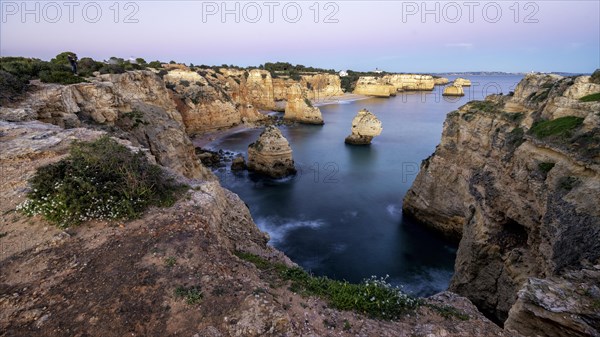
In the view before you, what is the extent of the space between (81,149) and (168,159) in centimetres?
968

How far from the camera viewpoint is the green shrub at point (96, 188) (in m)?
7.09

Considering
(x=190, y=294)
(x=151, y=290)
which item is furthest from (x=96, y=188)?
(x=190, y=294)

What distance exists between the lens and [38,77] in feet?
56.5

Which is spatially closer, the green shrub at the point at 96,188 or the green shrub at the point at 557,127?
the green shrub at the point at 96,188

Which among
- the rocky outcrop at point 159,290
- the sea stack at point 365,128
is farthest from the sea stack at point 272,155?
the rocky outcrop at point 159,290

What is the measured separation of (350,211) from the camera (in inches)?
1027

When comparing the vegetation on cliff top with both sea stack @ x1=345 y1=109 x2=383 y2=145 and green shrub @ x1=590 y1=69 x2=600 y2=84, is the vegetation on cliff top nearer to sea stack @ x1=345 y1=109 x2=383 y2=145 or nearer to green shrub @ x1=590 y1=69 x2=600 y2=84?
green shrub @ x1=590 y1=69 x2=600 y2=84

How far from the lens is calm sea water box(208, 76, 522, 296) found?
19.2m

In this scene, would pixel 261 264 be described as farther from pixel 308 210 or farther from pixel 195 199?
pixel 308 210

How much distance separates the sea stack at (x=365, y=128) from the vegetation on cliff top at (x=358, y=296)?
1619 inches

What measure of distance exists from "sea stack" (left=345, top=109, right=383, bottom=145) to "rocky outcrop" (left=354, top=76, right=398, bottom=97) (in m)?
67.8

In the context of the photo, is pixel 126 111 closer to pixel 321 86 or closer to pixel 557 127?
pixel 557 127

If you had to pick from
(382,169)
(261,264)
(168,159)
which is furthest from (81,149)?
(382,169)

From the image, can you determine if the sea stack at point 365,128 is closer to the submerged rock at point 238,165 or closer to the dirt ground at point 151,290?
the submerged rock at point 238,165
